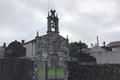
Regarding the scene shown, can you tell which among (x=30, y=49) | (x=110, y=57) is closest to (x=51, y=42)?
(x=30, y=49)

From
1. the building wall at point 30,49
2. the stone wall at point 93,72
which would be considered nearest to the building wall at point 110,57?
the stone wall at point 93,72

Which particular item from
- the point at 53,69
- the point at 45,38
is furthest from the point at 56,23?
the point at 53,69

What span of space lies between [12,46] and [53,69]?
1118 centimetres

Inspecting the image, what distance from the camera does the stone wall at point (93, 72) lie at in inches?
1246

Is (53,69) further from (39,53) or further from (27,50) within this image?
(27,50)

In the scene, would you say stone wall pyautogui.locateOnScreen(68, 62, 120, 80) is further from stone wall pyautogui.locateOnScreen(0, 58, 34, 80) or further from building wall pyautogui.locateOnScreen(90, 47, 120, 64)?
building wall pyautogui.locateOnScreen(90, 47, 120, 64)

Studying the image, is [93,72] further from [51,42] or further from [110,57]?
[110,57]

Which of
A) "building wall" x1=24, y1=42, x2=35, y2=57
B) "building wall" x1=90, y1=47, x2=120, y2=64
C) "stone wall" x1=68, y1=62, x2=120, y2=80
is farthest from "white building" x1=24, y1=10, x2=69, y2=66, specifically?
"building wall" x1=90, y1=47, x2=120, y2=64

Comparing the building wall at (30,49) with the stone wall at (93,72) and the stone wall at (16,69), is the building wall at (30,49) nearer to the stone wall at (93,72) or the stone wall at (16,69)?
the stone wall at (16,69)

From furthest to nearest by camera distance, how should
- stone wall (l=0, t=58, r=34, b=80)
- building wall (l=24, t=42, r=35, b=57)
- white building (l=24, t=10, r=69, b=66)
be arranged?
building wall (l=24, t=42, r=35, b=57) < white building (l=24, t=10, r=69, b=66) < stone wall (l=0, t=58, r=34, b=80)

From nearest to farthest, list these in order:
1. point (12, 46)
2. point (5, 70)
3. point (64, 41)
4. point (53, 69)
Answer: point (5, 70)
point (53, 69)
point (64, 41)
point (12, 46)

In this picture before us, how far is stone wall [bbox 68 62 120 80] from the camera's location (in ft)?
104

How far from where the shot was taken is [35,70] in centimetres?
2923

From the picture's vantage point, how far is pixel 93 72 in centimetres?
3216
